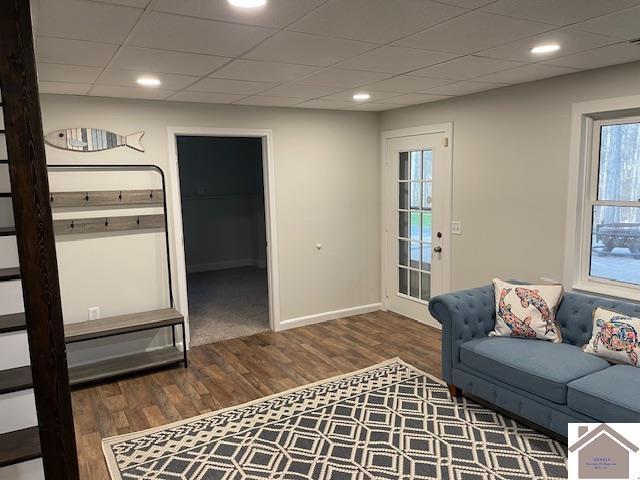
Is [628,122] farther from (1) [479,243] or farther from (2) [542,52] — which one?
(1) [479,243]

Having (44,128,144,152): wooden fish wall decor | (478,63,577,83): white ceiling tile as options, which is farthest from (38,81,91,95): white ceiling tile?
(478,63,577,83): white ceiling tile

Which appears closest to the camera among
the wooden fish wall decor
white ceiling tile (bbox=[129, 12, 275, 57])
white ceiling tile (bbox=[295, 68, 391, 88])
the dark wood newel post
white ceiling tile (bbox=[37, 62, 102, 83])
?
the dark wood newel post

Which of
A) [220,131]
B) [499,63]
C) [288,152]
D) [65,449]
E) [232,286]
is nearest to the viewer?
[65,449]

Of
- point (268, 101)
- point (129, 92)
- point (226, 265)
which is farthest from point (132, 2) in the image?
point (226, 265)

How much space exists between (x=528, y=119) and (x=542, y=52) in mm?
1088

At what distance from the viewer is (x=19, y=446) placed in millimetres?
1684

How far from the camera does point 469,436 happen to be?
9.45 ft

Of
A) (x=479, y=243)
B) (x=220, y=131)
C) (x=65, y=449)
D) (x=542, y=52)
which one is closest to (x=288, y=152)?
(x=220, y=131)

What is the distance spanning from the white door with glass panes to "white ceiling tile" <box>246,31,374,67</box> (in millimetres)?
2138

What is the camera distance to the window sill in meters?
3.27

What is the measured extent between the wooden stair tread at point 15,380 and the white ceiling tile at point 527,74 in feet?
10.7

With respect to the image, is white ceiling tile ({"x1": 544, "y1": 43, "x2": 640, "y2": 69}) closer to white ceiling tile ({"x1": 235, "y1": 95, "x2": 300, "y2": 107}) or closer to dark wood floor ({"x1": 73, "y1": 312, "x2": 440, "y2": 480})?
white ceiling tile ({"x1": 235, "y1": 95, "x2": 300, "y2": 107})

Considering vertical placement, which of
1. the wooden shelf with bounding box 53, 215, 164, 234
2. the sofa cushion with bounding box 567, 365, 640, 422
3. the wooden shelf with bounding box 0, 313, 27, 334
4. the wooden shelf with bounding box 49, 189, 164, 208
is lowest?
the sofa cushion with bounding box 567, 365, 640, 422

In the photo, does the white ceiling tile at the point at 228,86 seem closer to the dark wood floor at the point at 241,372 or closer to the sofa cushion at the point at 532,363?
the dark wood floor at the point at 241,372
